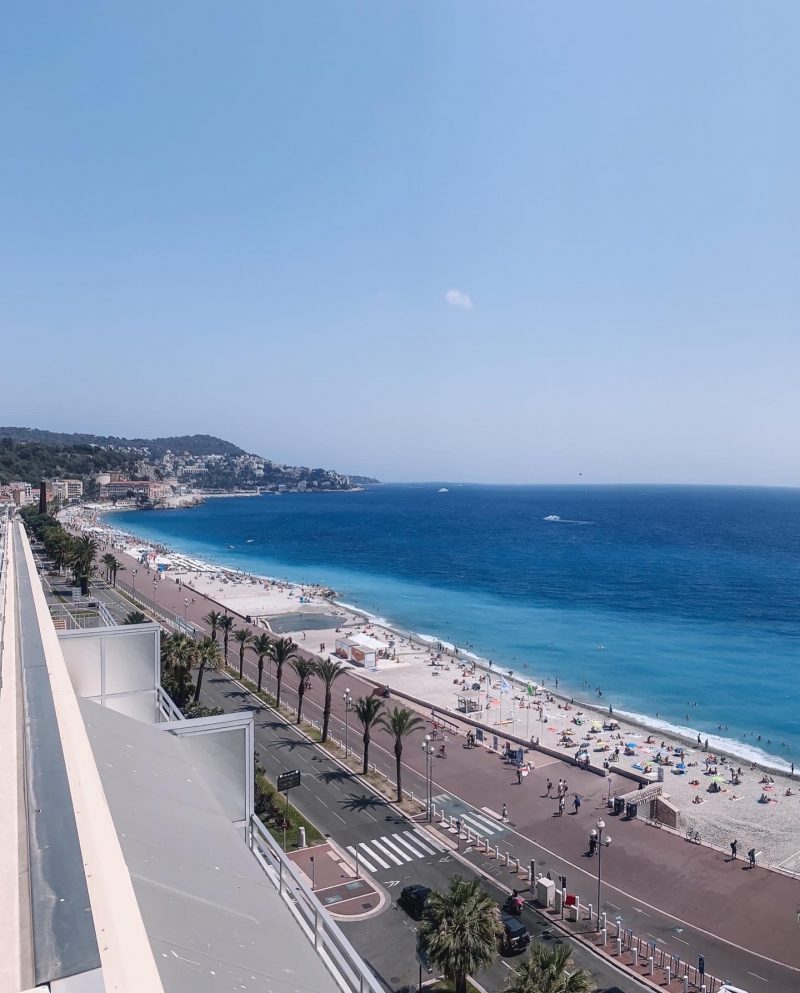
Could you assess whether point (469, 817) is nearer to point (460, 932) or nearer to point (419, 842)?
point (419, 842)

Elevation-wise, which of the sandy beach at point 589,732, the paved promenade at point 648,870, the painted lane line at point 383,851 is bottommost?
the sandy beach at point 589,732

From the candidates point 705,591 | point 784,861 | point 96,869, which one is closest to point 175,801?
point 96,869

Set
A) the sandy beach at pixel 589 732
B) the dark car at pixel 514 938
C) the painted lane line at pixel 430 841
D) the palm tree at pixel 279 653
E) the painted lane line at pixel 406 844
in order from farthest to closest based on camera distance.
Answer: the palm tree at pixel 279 653
the sandy beach at pixel 589 732
the painted lane line at pixel 430 841
the painted lane line at pixel 406 844
the dark car at pixel 514 938

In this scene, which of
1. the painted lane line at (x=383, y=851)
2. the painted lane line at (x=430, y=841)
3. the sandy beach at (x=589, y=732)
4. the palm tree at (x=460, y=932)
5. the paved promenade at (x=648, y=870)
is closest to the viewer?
the palm tree at (x=460, y=932)

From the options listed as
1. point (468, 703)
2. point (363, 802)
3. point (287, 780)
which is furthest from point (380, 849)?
point (468, 703)

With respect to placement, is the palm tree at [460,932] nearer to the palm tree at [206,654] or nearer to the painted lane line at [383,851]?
the painted lane line at [383,851]

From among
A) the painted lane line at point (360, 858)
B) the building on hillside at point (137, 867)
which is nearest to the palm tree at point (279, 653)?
the painted lane line at point (360, 858)

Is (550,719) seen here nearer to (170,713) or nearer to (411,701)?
(411,701)
